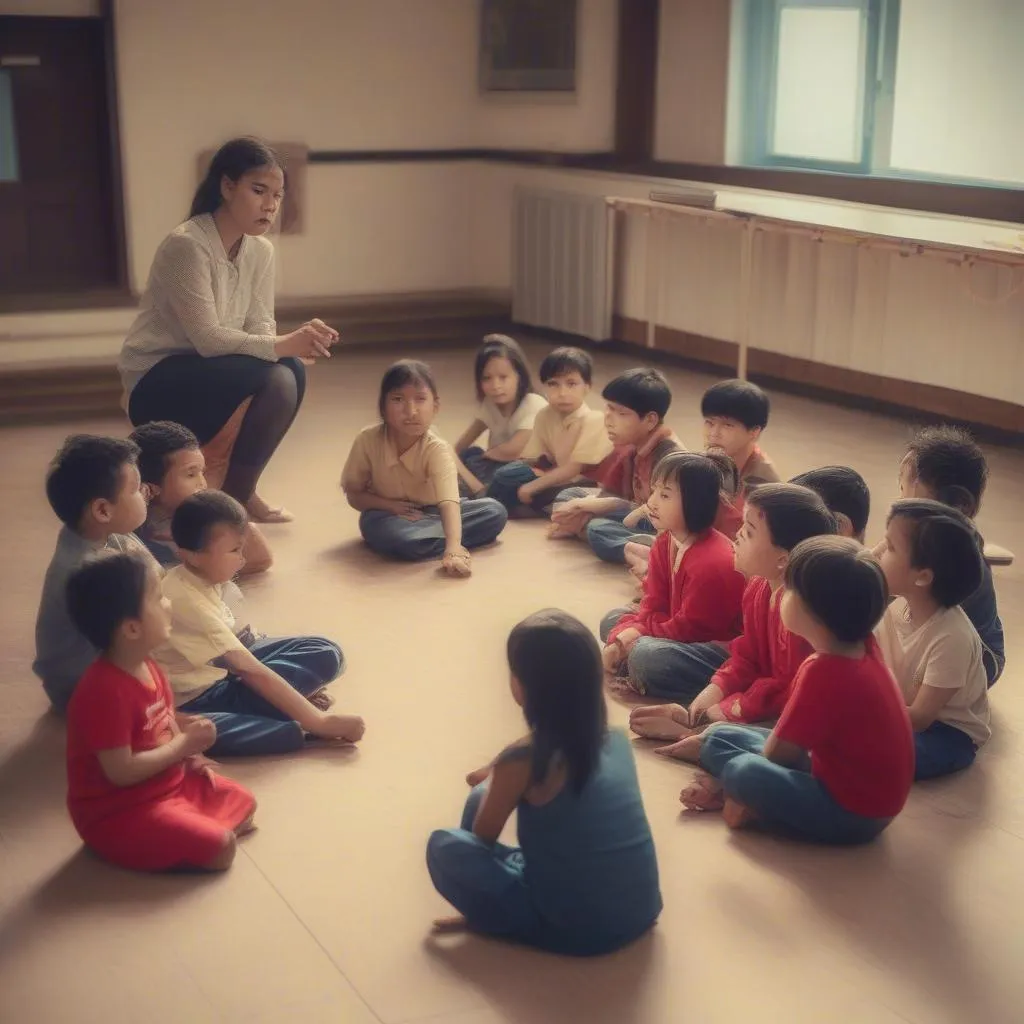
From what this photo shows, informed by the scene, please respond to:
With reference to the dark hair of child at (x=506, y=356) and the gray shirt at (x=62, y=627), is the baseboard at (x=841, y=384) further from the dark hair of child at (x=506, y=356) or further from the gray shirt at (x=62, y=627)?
the gray shirt at (x=62, y=627)

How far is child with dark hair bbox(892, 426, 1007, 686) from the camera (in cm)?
319

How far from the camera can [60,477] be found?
2.97 m

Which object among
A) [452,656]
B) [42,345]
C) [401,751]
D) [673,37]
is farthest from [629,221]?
[401,751]

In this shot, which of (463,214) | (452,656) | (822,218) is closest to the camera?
(452,656)

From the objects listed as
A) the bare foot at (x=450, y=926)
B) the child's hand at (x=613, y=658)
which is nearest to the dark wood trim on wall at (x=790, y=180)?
the child's hand at (x=613, y=658)

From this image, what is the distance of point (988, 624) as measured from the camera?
10.4ft

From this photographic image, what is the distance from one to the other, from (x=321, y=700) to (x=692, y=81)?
15.2 feet

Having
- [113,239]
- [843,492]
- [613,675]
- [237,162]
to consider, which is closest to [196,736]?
[613,675]

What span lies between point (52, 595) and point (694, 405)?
3.70 metres

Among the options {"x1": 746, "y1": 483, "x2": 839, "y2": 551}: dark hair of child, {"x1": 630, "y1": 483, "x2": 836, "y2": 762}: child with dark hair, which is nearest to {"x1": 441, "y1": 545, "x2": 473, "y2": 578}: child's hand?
{"x1": 630, "y1": 483, "x2": 836, "y2": 762}: child with dark hair

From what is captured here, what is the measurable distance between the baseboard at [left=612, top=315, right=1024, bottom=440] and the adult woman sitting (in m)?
2.70

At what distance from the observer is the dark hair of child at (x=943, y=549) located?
2775 millimetres

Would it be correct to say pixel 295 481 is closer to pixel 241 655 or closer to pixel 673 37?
pixel 241 655

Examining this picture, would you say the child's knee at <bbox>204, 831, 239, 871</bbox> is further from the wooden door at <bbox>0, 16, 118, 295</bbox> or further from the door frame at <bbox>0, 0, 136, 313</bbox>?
the wooden door at <bbox>0, 16, 118, 295</bbox>
